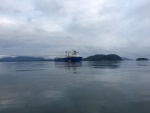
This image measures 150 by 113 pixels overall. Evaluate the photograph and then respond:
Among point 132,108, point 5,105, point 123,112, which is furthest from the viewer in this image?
point 5,105

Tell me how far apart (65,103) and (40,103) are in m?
1.88

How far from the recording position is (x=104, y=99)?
1574 cm

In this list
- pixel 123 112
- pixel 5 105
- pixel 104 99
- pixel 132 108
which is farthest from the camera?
pixel 104 99

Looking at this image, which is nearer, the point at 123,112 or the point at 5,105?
the point at 123,112

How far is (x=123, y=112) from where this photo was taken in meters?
12.2

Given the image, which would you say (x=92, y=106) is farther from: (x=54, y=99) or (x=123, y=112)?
(x=54, y=99)

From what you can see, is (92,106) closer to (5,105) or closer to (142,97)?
(142,97)

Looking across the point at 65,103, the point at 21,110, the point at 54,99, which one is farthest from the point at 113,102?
the point at 21,110

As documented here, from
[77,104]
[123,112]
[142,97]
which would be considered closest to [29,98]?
[77,104]

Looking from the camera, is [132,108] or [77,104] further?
[77,104]

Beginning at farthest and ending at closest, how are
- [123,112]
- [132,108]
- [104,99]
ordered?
[104,99] → [132,108] → [123,112]

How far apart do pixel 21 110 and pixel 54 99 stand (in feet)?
11.3

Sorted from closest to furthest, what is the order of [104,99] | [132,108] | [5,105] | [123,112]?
1. [123,112]
2. [132,108]
3. [5,105]
4. [104,99]

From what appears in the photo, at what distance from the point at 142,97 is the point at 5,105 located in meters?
11.0
